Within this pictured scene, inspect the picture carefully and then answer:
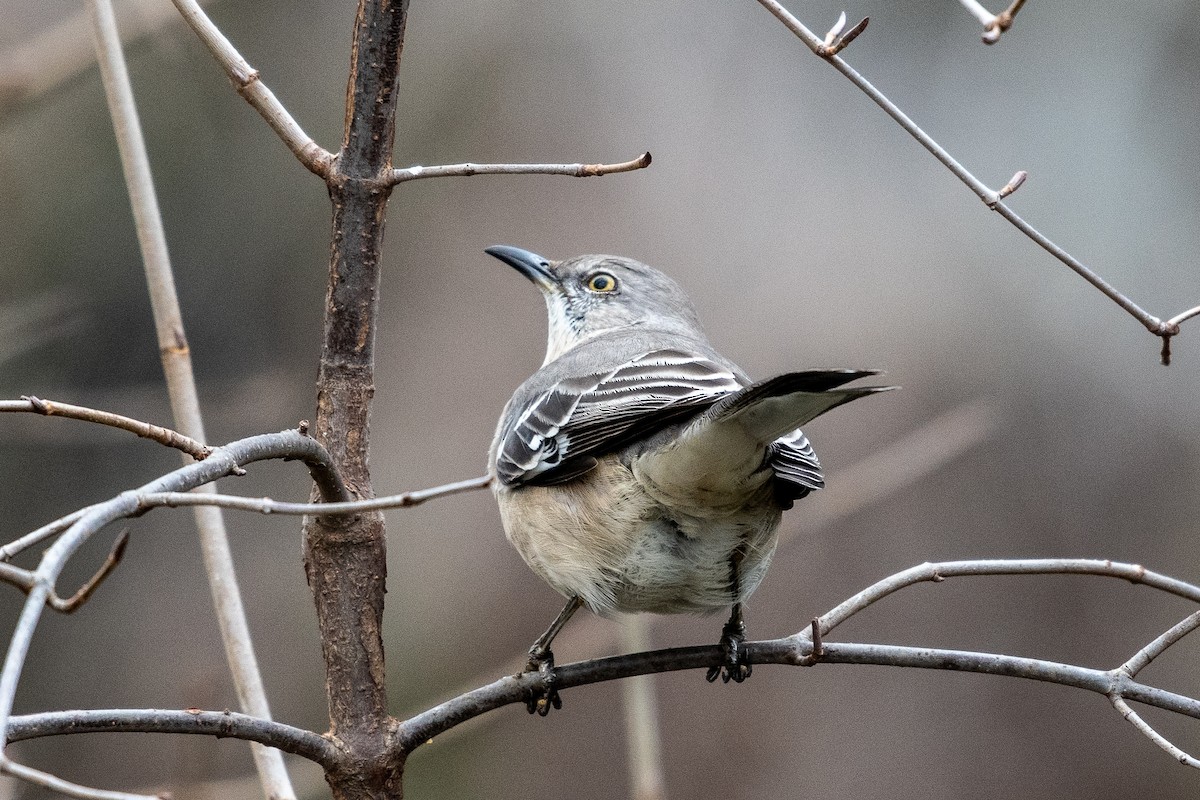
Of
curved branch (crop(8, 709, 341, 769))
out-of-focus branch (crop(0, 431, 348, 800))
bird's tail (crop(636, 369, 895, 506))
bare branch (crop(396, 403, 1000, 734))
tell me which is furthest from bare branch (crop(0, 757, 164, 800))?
bare branch (crop(396, 403, 1000, 734))

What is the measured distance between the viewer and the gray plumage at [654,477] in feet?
10.7

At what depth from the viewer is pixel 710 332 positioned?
25.7 ft

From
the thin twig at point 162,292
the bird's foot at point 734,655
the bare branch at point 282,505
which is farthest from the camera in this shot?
the bird's foot at point 734,655

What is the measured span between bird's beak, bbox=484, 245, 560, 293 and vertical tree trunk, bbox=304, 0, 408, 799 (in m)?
2.80

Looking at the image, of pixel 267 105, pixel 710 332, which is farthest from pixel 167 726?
pixel 710 332

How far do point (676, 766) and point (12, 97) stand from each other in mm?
5433

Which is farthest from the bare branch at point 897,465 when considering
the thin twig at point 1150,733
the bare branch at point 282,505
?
the bare branch at point 282,505

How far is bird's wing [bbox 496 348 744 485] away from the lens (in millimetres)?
3590

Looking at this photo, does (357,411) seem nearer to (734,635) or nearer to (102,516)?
(102,516)

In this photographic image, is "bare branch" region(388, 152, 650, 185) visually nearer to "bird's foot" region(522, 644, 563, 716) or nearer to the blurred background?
"bird's foot" region(522, 644, 563, 716)

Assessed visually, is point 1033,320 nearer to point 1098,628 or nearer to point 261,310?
point 1098,628

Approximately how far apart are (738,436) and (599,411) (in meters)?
0.84

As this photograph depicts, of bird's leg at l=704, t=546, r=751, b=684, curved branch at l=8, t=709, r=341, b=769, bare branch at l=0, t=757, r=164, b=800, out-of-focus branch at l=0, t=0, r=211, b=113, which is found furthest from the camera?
out-of-focus branch at l=0, t=0, r=211, b=113

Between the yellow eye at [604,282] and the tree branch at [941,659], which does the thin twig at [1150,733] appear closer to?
the tree branch at [941,659]
